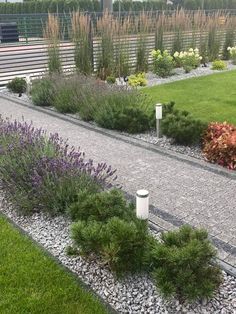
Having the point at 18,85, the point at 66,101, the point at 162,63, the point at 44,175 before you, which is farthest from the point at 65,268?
the point at 162,63

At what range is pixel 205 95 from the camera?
29.7ft

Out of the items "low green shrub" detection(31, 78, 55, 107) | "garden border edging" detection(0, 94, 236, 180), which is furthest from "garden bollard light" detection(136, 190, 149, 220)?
"low green shrub" detection(31, 78, 55, 107)

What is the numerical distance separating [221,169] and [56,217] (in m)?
2.24

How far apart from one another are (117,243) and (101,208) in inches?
20.9

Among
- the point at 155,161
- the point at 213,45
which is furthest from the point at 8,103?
the point at 213,45

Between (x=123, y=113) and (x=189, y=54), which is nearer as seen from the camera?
(x=123, y=113)

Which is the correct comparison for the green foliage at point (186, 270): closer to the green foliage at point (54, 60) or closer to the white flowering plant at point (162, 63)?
the green foliage at point (54, 60)

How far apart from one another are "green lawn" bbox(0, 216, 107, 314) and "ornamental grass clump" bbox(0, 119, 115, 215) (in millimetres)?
563

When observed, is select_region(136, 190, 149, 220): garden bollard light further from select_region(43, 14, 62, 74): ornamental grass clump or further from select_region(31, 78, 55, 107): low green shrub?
select_region(43, 14, 62, 74): ornamental grass clump

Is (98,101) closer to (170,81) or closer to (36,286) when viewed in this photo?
(170,81)

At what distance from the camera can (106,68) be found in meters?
10.8

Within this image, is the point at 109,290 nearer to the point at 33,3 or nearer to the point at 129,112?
the point at 129,112

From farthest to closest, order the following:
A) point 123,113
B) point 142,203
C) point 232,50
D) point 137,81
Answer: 1. point 232,50
2. point 137,81
3. point 123,113
4. point 142,203

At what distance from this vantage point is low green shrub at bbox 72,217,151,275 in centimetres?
284
